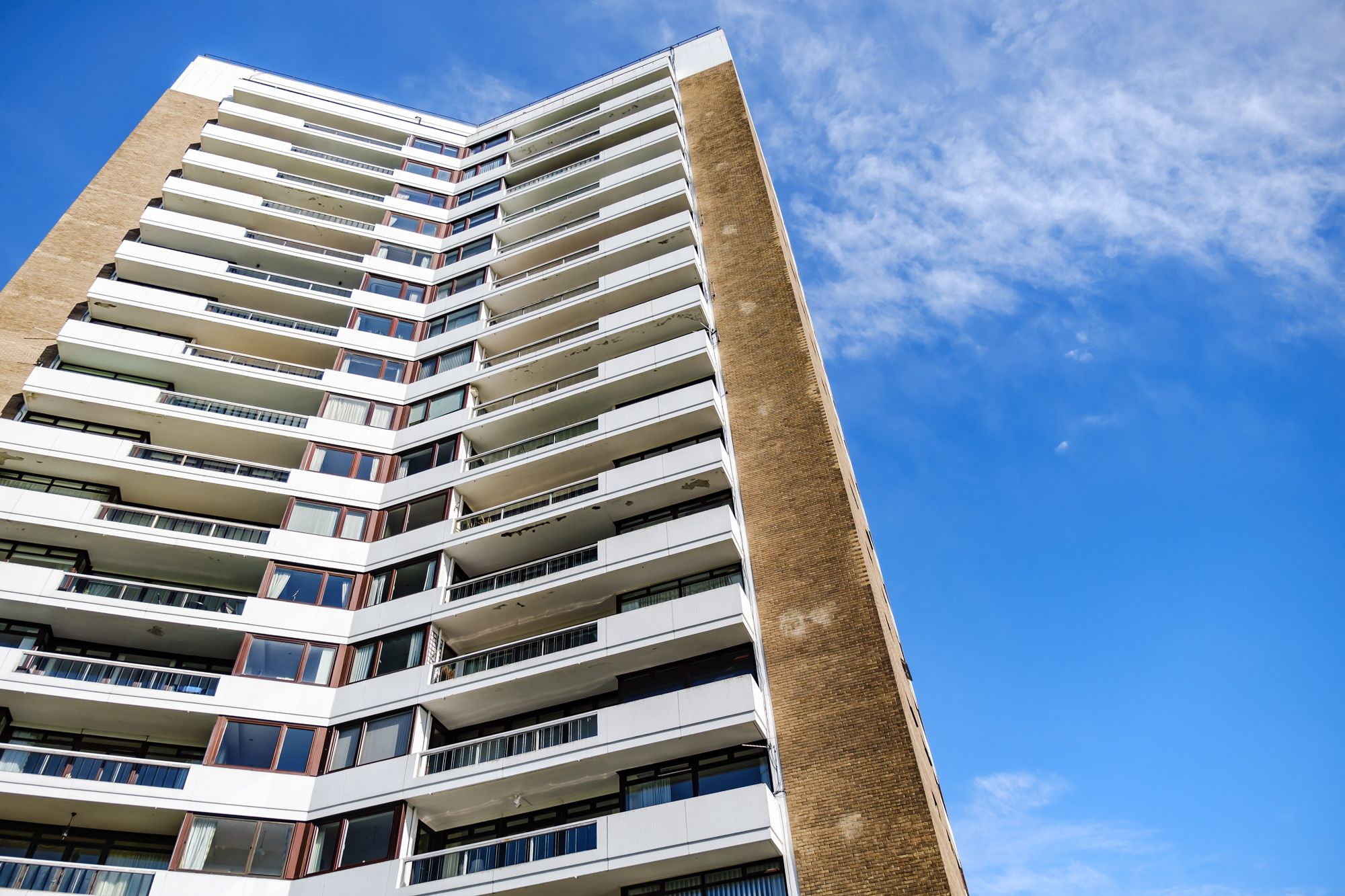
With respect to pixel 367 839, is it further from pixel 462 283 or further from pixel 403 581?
pixel 462 283

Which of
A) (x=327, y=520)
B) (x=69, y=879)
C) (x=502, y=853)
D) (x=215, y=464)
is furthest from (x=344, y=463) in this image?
(x=502, y=853)

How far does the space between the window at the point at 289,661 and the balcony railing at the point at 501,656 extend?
3.87 m

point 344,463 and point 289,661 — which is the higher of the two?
point 344,463

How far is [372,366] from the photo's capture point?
38.9 metres

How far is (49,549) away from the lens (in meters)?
30.1

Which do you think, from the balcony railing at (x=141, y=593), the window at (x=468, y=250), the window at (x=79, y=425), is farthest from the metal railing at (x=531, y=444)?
the window at (x=468, y=250)

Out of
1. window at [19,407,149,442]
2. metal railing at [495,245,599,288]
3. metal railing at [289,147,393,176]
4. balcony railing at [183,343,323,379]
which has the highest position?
metal railing at [289,147,393,176]

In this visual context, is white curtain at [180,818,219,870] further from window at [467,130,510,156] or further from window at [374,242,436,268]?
window at [467,130,510,156]

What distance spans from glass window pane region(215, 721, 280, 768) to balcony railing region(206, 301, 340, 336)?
17884 mm

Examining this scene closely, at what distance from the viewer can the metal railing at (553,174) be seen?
47.0 meters

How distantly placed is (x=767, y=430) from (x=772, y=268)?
8713 millimetres

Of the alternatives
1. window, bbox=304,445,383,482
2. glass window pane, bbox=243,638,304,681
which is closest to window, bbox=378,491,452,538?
window, bbox=304,445,383,482

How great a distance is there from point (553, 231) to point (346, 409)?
13673 mm

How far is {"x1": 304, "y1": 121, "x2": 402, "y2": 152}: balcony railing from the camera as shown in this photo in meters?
50.9
